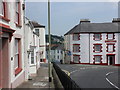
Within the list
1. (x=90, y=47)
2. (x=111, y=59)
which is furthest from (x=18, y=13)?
(x=111, y=59)

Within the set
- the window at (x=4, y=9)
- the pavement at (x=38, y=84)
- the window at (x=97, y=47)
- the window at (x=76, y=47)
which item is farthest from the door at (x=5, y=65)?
the window at (x=97, y=47)

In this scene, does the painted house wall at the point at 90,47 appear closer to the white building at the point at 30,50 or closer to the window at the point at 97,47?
the window at the point at 97,47

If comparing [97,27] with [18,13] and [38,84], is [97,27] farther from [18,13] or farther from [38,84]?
[38,84]

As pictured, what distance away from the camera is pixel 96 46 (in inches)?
1543

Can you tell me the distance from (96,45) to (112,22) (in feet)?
26.6

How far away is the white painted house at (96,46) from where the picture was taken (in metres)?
38.8

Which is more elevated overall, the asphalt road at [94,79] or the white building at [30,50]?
the white building at [30,50]

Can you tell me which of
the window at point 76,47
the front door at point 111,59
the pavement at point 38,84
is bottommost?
the front door at point 111,59

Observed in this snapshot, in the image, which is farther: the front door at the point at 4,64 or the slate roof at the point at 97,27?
the slate roof at the point at 97,27

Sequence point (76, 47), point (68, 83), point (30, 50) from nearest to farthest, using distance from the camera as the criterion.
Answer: point (68, 83) → point (30, 50) → point (76, 47)

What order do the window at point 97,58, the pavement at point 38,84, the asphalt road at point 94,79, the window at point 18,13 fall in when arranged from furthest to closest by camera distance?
the window at point 97,58 < the asphalt road at point 94,79 < the window at point 18,13 < the pavement at point 38,84

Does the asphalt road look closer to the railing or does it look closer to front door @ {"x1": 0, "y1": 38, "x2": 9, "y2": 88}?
the railing

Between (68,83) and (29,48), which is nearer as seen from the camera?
(68,83)

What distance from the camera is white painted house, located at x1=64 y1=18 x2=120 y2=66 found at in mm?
38844
